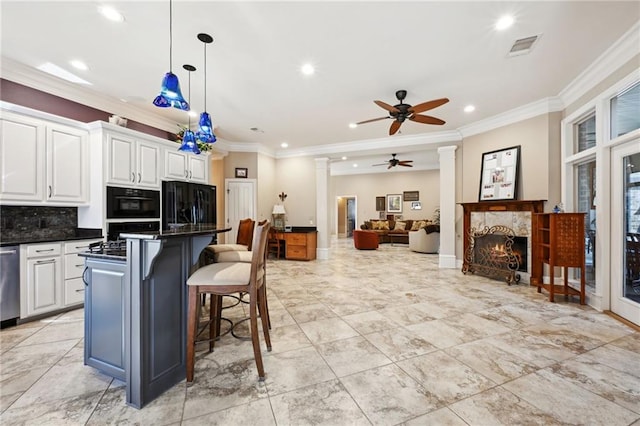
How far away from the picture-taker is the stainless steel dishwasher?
2701 mm

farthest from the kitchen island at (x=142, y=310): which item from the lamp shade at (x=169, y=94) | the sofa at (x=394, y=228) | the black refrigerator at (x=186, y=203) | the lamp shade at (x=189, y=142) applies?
the sofa at (x=394, y=228)

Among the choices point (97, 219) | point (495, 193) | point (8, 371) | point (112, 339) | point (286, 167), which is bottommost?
point (8, 371)

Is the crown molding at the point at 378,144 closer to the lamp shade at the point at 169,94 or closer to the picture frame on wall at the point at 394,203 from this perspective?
the lamp shade at the point at 169,94

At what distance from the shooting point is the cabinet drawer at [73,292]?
3174 millimetres

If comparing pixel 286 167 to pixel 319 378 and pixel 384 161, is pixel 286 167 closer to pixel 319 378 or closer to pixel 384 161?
pixel 384 161

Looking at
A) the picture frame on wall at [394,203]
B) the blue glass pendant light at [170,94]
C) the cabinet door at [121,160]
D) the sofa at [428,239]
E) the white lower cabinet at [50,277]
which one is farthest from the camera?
the picture frame on wall at [394,203]

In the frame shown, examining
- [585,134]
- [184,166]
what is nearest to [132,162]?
[184,166]

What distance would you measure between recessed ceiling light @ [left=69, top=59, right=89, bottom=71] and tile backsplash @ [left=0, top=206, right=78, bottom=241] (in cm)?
183

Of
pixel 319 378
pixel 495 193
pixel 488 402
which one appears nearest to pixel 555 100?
pixel 495 193

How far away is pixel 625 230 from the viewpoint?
3061 millimetres

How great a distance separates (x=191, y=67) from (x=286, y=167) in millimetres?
4237

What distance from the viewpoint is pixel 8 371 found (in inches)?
78.9

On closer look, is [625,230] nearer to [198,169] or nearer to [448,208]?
[448,208]

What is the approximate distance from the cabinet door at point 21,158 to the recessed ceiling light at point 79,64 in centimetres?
80
